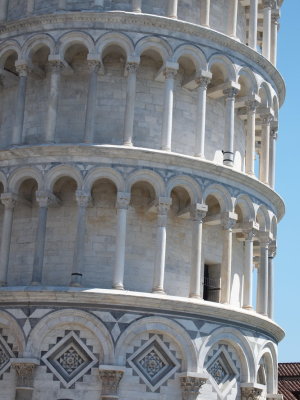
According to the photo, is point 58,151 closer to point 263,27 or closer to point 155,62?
point 155,62

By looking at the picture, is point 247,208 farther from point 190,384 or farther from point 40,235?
point 40,235

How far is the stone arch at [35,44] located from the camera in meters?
27.6

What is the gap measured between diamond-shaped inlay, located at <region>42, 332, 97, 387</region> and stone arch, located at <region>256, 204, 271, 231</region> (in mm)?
7337

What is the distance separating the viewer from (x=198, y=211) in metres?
26.5

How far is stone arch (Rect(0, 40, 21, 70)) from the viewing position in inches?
1106

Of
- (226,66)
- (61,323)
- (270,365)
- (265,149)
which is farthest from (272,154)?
(61,323)

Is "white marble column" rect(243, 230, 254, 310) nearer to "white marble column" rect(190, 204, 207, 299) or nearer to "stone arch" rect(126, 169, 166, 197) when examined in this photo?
"white marble column" rect(190, 204, 207, 299)

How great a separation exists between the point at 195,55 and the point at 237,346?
863cm

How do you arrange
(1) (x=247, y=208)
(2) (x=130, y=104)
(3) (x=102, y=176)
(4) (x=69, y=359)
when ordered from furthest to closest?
(1) (x=247, y=208), (2) (x=130, y=104), (3) (x=102, y=176), (4) (x=69, y=359)

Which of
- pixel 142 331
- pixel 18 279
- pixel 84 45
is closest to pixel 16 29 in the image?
pixel 84 45

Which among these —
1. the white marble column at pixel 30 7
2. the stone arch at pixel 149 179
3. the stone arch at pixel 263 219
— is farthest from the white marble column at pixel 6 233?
the stone arch at pixel 263 219

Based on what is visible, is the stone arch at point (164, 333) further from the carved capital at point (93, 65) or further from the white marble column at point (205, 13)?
the white marble column at point (205, 13)

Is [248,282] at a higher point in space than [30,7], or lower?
lower

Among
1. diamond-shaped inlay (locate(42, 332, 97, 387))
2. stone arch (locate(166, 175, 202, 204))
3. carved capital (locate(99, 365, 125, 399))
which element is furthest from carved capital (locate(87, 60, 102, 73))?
carved capital (locate(99, 365, 125, 399))
